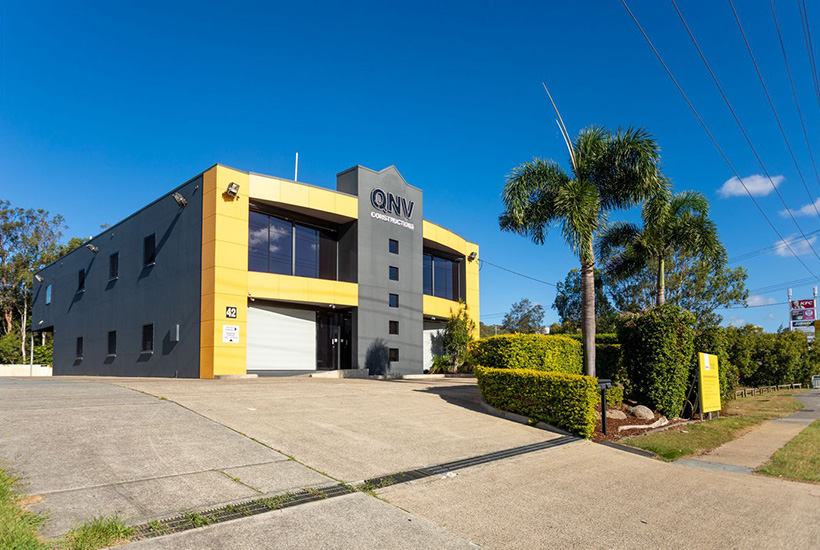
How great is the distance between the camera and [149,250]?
83.3ft

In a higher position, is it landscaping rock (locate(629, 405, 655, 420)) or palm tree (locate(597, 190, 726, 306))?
palm tree (locate(597, 190, 726, 306))

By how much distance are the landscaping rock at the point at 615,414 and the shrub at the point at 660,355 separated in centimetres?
137

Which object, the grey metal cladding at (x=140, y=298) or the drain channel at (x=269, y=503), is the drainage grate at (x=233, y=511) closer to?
the drain channel at (x=269, y=503)

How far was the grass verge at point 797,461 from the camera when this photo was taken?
8.36m

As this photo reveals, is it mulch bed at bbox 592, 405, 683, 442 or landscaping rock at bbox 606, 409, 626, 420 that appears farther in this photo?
landscaping rock at bbox 606, 409, 626, 420

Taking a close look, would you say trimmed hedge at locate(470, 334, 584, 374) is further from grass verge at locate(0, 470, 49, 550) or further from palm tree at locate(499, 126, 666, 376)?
grass verge at locate(0, 470, 49, 550)

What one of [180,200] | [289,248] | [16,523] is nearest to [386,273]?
[289,248]

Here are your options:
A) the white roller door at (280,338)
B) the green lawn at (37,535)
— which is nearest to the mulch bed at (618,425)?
the green lawn at (37,535)

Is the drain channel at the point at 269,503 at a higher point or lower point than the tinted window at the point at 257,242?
lower

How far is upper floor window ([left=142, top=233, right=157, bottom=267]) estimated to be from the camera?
24.9 m

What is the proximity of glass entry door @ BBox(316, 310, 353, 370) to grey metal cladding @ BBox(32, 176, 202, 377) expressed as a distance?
20.8 feet

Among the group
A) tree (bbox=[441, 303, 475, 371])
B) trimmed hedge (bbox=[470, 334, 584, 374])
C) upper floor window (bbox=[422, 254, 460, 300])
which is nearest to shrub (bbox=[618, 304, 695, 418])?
trimmed hedge (bbox=[470, 334, 584, 374])

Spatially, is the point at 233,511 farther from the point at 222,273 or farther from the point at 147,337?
the point at 147,337

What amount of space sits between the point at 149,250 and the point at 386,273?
11.5 meters
